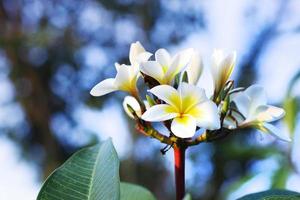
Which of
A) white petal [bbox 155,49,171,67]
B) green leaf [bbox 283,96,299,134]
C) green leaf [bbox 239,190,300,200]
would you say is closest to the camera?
green leaf [bbox 239,190,300,200]

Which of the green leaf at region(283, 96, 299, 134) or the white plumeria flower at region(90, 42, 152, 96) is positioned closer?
the white plumeria flower at region(90, 42, 152, 96)

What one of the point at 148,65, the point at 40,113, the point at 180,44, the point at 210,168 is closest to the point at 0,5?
the point at 40,113

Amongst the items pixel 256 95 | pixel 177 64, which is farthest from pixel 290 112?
pixel 177 64

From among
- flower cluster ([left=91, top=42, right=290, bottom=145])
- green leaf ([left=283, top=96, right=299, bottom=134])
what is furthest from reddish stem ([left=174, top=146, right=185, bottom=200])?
green leaf ([left=283, top=96, right=299, bottom=134])

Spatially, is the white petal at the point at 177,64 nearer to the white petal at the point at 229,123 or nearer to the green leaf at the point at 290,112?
the white petal at the point at 229,123

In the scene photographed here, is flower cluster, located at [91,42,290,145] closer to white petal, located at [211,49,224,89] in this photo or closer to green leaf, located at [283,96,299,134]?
white petal, located at [211,49,224,89]

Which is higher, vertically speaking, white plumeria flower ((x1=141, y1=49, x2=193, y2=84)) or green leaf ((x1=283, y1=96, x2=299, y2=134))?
white plumeria flower ((x1=141, y1=49, x2=193, y2=84))

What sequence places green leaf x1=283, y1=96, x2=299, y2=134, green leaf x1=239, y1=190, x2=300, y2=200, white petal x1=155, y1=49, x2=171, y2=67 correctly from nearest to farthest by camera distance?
green leaf x1=239, y1=190, x2=300, y2=200 < white petal x1=155, y1=49, x2=171, y2=67 < green leaf x1=283, y1=96, x2=299, y2=134
